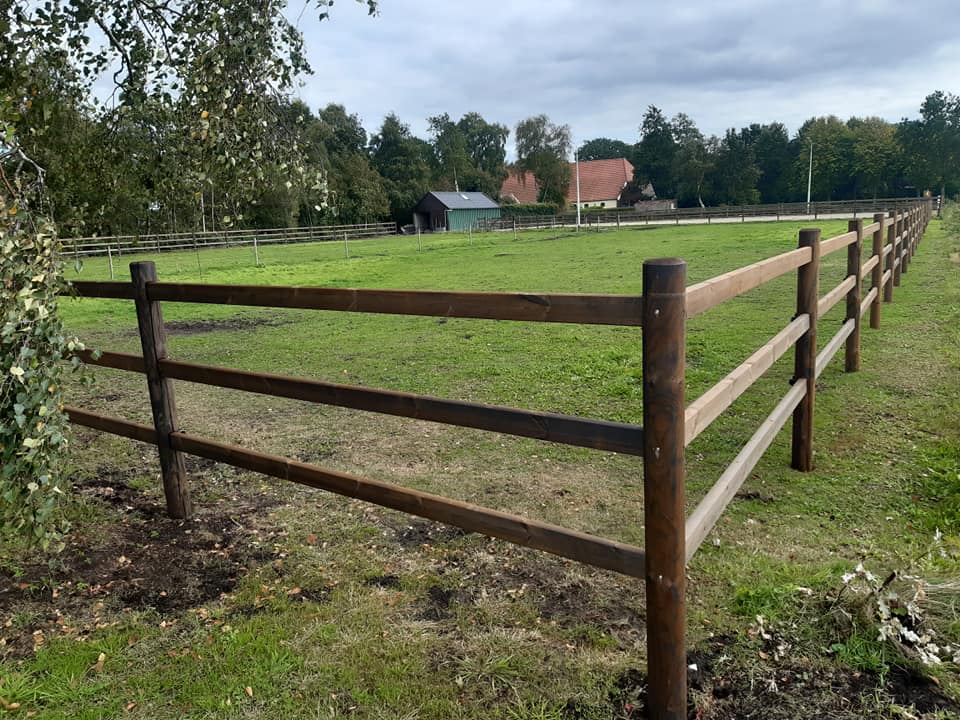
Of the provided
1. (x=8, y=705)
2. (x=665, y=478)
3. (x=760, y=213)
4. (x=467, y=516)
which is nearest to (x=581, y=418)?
(x=665, y=478)

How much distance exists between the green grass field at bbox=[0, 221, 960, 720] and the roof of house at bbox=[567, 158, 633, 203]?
289ft

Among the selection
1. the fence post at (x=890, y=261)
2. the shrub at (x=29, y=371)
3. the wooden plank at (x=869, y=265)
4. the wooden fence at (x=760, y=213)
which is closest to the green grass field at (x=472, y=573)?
the shrub at (x=29, y=371)

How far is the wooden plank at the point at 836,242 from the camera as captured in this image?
4629 mm

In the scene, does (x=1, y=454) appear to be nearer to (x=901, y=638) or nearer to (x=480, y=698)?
(x=480, y=698)

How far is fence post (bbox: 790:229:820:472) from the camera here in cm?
425

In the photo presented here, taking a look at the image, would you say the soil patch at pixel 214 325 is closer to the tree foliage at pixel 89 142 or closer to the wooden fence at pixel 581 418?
the tree foliage at pixel 89 142

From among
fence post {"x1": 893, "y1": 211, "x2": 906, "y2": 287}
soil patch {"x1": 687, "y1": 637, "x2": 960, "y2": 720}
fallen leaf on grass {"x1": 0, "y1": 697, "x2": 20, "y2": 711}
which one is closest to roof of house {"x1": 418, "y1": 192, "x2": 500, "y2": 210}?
fence post {"x1": 893, "y1": 211, "x2": 906, "y2": 287}

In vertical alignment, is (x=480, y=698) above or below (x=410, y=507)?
below

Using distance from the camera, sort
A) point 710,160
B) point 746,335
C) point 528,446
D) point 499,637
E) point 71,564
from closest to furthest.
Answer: point 499,637
point 71,564
point 528,446
point 746,335
point 710,160

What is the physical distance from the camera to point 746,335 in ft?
29.0

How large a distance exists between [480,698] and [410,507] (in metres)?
0.77

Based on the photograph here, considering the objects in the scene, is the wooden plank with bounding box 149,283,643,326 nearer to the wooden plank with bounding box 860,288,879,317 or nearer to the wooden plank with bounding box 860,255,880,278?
the wooden plank with bounding box 860,255,880,278

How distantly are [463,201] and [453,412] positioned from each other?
230 ft

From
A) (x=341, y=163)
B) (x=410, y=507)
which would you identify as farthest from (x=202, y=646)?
(x=341, y=163)
